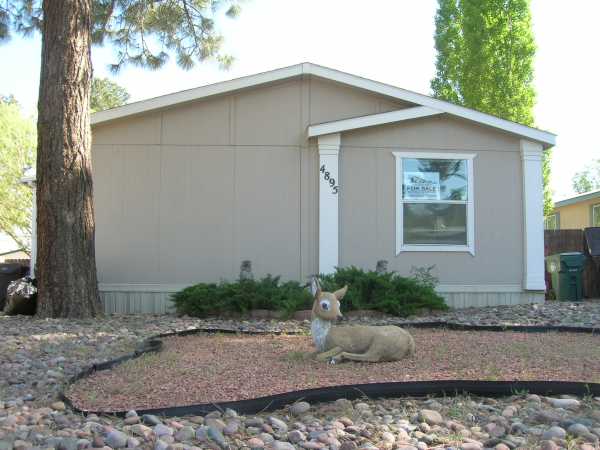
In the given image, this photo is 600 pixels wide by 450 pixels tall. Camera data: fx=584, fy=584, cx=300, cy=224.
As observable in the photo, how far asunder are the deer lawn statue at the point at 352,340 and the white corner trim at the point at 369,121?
4.39 m

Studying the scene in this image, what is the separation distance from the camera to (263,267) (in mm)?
8641

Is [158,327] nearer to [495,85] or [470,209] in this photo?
[470,209]

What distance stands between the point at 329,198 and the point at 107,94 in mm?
34152

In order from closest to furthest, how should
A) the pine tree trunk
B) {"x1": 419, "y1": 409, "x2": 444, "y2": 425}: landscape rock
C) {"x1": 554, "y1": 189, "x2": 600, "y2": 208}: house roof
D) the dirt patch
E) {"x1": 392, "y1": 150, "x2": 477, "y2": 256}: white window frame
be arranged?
{"x1": 419, "y1": 409, "x2": 444, "y2": 425}: landscape rock, the dirt patch, the pine tree trunk, {"x1": 392, "y1": 150, "x2": 477, "y2": 256}: white window frame, {"x1": 554, "y1": 189, "x2": 600, "y2": 208}: house roof

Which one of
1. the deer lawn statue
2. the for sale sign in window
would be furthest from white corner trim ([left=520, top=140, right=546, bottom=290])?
the deer lawn statue

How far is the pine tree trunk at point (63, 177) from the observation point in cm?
718

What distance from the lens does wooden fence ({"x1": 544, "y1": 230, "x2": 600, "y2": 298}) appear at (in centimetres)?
1141

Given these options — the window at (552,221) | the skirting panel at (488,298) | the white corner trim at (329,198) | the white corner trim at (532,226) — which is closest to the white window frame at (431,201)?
the skirting panel at (488,298)

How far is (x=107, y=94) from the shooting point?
1534 inches

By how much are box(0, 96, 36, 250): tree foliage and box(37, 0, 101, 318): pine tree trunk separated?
11.9 metres

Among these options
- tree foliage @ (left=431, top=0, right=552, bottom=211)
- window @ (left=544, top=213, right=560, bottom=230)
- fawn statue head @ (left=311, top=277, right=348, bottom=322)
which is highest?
tree foliage @ (left=431, top=0, right=552, bottom=211)

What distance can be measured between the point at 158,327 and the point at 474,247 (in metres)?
4.80

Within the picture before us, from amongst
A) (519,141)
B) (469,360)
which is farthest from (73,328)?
(519,141)

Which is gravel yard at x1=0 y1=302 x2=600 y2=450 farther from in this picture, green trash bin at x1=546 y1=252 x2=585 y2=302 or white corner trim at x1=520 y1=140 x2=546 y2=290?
green trash bin at x1=546 y1=252 x2=585 y2=302
